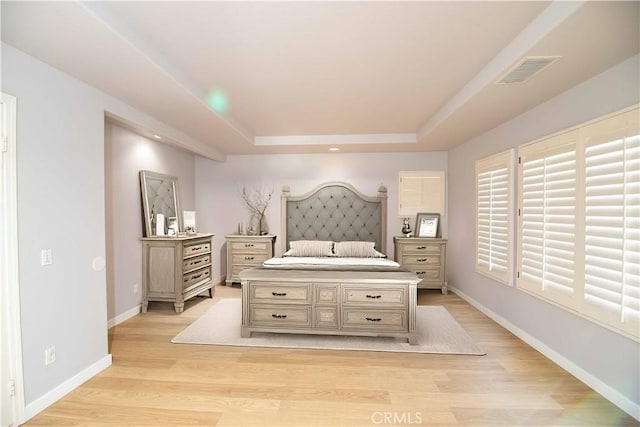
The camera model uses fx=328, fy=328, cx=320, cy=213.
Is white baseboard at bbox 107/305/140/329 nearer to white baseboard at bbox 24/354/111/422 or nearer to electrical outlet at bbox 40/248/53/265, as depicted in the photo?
white baseboard at bbox 24/354/111/422

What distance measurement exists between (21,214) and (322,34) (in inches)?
84.5

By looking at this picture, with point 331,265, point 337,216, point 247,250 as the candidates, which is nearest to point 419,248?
point 337,216

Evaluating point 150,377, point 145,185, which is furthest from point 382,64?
point 145,185

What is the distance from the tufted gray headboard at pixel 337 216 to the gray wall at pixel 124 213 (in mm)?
2139

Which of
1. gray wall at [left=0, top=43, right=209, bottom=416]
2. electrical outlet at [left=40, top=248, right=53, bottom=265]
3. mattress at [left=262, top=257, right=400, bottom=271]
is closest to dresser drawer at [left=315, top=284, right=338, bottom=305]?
mattress at [left=262, top=257, right=400, bottom=271]

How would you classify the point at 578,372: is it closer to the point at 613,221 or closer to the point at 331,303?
the point at 613,221

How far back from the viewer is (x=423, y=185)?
214 inches

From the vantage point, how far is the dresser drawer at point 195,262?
4141mm

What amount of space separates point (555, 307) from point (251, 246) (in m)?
3.95

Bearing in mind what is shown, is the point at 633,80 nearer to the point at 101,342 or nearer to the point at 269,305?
the point at 269,305

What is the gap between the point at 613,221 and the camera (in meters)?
2.18

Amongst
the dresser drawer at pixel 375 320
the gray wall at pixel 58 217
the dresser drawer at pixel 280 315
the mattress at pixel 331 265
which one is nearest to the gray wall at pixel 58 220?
the gray wall at pixel 58 217

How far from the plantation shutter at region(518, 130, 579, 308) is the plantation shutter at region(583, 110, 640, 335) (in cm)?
17

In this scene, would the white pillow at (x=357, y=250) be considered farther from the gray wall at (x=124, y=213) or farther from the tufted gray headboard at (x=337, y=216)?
the gray wall at (x=124, y=213)
